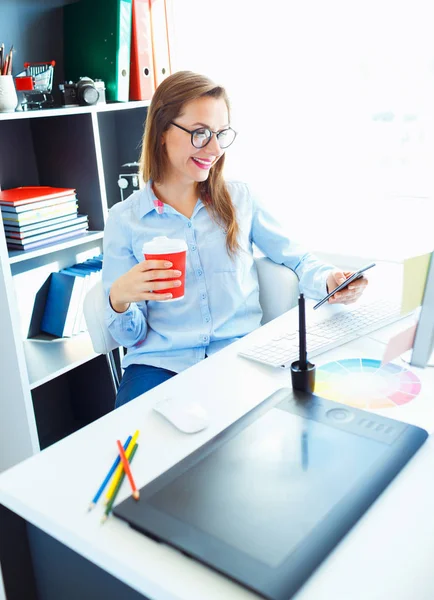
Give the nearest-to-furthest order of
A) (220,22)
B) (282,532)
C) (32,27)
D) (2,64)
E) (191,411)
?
1. (282,532)
2. (191,411)
3. (2,64)
4. (32,27)
5. (220,22)

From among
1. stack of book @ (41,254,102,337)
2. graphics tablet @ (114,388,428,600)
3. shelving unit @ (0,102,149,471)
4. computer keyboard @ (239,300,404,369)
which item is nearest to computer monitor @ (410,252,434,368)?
graphics tablet @ (114,388,428,600)

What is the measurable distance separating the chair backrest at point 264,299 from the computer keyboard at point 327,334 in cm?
31

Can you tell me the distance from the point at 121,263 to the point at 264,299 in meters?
0.47

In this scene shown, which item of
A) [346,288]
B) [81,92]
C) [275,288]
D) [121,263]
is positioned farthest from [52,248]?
[346,288]

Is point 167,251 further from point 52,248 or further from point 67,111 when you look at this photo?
point 67,111

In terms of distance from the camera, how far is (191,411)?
106cm

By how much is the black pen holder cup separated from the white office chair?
725mm

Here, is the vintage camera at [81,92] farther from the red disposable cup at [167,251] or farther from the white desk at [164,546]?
the white desk at [164,546]

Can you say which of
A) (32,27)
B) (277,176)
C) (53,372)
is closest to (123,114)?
(32,27)

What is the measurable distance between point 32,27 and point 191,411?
185 cm

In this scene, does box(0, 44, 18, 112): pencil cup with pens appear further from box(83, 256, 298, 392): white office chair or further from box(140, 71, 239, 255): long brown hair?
box(83, 256, 298, 392): white office chair

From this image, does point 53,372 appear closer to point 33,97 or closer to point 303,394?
point 33,97

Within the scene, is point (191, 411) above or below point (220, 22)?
below

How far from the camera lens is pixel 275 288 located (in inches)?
72.4
